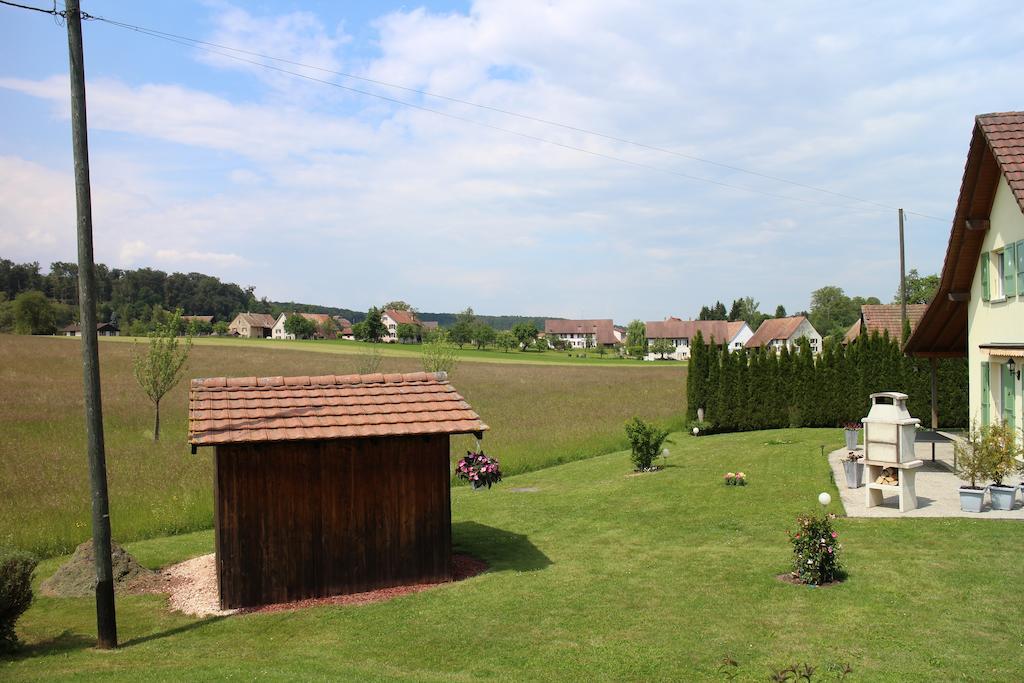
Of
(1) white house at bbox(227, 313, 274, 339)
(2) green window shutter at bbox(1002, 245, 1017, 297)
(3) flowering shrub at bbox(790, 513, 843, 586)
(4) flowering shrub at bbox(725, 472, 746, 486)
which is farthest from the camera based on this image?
(1) white house at bbox(227, 313, 274, 339)

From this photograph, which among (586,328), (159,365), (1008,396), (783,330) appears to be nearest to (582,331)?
(586,328)

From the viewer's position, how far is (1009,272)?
16.6 m

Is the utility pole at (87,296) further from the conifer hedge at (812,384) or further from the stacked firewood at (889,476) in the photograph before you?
the conifer hedge at (812,384)

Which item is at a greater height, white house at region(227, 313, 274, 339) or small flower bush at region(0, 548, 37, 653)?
white house at region(227, 313, 274, 339)

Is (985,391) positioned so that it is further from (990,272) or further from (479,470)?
(479,470)

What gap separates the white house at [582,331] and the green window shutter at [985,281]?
444 ft

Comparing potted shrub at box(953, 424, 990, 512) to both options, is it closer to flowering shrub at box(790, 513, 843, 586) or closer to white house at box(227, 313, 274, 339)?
flowering shrub at box(790, 513, 843, 586)

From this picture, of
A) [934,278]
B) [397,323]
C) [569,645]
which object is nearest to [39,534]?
[569,645]

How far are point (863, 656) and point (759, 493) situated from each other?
8640mm

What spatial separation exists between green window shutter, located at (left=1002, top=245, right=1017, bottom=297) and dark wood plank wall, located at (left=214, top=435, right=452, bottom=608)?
13.2m

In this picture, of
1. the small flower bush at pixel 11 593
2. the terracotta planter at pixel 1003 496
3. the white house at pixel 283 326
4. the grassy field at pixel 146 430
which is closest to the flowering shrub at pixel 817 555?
the terracotta planter at pixel 1003 496

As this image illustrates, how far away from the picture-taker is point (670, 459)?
73.9ft

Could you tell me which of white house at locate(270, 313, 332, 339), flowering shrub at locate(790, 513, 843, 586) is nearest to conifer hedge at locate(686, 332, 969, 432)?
flowering shrub at locate(790, 513, 843, 586)

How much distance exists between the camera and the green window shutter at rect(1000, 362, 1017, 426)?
16875 mm
